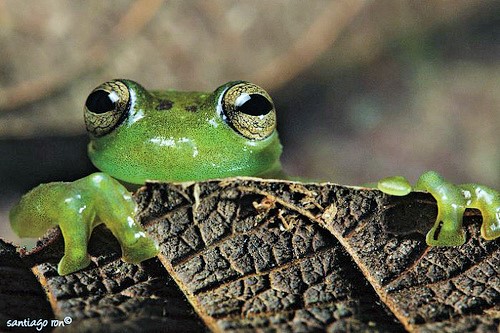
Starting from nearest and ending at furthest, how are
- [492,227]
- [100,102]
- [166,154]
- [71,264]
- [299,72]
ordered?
[71,264], [492,227], [166,154], [100,102], [299,72]

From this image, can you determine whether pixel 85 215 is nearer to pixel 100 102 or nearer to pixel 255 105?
pixel 100 102

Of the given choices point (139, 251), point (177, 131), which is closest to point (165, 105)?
point (177, 131)

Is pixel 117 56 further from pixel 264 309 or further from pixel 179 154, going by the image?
pixel 264 309

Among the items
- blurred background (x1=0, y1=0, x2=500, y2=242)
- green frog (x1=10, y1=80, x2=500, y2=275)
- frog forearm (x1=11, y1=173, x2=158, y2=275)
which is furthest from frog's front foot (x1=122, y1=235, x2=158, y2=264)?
blurred background (x1=0, y1=0, x2=500, y2=242)

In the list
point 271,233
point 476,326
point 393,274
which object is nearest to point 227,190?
point 271,233

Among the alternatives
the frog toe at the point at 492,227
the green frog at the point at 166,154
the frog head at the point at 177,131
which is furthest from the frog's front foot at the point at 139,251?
the frog toe at the point at 492,227

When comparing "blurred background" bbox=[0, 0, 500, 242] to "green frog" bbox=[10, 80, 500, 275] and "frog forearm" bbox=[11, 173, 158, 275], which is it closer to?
"green frog" bbox=[10, 80, 500, 275]

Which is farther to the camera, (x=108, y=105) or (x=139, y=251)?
(x=108, y=105)
